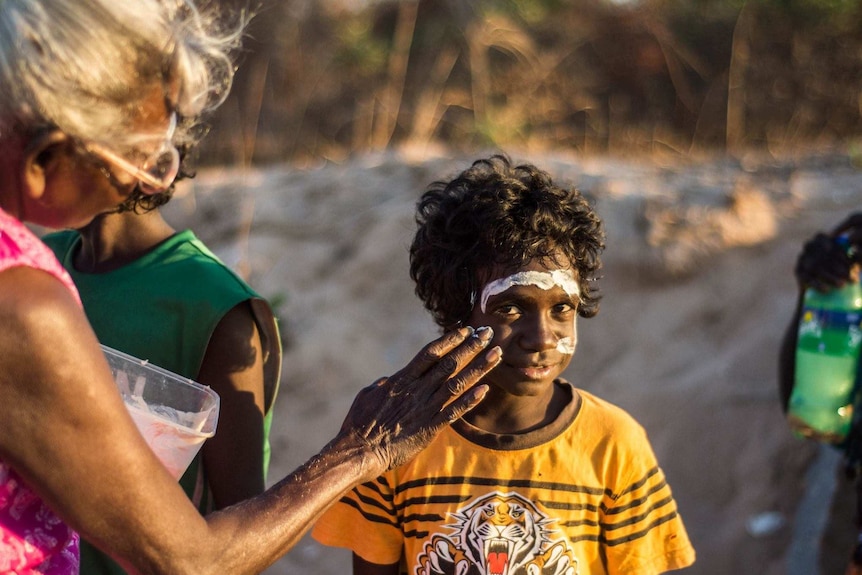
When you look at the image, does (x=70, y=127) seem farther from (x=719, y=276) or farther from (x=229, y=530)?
(x=719, y=276)

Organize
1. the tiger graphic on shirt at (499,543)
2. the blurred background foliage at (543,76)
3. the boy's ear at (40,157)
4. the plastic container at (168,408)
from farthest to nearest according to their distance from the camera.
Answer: the blurred background foliage at (543,76)
the tiger graphic on shirt at (499,543)
the plastic container at (168,408)
the boy's ear at (40,157)

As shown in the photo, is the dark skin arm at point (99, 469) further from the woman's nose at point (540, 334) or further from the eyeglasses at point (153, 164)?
the woman's nose at point (540, 334)

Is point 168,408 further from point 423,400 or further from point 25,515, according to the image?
point 423,400

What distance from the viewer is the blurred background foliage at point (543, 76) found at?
323 inches

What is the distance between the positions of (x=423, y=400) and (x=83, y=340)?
0.64 meters

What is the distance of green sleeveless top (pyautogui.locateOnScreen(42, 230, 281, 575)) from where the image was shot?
2.06 metres

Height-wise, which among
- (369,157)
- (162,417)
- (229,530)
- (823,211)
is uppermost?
(369,157)

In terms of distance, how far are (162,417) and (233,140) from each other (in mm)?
7259

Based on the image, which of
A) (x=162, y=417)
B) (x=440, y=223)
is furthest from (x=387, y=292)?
(x=162, y=417)

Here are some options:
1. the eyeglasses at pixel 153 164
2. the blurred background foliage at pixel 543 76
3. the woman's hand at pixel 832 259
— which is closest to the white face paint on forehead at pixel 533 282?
the eyeglasses at pixel 153 164

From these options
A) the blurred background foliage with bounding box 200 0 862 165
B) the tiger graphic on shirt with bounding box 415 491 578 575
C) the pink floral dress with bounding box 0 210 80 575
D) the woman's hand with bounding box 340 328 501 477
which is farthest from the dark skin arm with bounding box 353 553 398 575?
the blurred background foliage with bounding box 200 0 862 165

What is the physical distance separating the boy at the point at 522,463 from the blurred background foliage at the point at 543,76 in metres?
5.94

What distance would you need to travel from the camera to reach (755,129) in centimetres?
821

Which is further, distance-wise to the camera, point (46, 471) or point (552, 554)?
point (552, 554)
